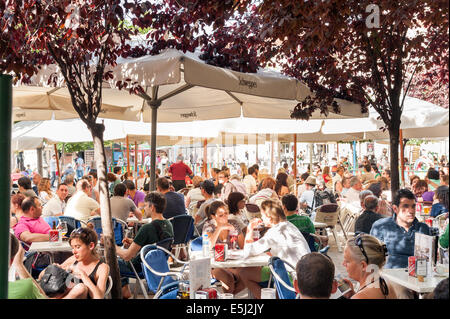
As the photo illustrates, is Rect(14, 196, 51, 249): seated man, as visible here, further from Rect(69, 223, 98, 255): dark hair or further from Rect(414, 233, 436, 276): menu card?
Rect(414, 233, 436, 276): menu card

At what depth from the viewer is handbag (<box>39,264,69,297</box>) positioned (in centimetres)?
418

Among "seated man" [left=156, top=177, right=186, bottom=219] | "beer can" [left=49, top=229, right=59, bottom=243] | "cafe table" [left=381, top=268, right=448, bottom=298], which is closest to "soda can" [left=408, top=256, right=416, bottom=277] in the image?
"cafe table" [left=381, top=268, right=448, bottom=298]

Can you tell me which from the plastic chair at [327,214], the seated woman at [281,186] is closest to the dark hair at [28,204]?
the plastic chair at [327,214]

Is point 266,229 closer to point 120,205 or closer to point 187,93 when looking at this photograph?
point 120,205

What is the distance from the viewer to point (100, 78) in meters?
5.13

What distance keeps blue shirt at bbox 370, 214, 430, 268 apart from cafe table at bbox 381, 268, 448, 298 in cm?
52

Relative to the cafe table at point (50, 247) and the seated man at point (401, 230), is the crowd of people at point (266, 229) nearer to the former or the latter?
the seated man at point (401, 230)

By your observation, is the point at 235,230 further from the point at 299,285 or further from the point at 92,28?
the point at 299,285

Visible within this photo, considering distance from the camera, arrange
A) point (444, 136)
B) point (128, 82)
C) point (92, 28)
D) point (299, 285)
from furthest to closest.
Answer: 1. point (128, 82)
2. point (92, 28)
3. point (299, 285)
4. point (444, 136)

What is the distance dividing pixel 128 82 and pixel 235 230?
7.57ft

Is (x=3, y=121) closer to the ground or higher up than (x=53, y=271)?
higher up

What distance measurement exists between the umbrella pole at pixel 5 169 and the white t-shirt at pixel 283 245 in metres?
3.79

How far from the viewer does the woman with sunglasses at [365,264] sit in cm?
359
